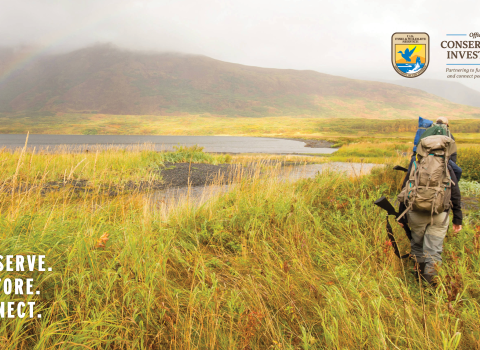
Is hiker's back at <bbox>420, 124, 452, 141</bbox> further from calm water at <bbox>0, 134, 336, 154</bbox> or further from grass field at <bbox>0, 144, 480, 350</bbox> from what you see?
calm water at <bbox>0, 134, 336, 154</bbox>

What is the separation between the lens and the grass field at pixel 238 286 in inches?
74.0

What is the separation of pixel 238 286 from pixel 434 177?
2.23 meters

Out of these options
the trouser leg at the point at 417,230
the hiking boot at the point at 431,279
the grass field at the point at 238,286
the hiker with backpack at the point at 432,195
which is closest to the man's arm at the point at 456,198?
the hiker with backpack at the point at 432,195

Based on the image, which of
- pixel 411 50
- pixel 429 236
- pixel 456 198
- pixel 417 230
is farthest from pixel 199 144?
pixel 456 198

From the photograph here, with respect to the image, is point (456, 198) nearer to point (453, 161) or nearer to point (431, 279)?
point (453, 161)

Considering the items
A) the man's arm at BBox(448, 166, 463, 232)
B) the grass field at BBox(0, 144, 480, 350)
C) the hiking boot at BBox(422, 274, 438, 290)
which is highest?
the man's arm at BBox(448, 166, 463, 232)

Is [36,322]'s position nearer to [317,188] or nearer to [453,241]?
[453,241]

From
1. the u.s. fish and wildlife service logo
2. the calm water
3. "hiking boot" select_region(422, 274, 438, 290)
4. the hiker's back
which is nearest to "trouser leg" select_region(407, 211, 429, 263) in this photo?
"hiking boot" select_region(422, 274, 438, 290)

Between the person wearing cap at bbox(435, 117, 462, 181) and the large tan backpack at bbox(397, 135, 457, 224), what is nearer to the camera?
the large tan backpack at bbox(397, 135, 457, 224)

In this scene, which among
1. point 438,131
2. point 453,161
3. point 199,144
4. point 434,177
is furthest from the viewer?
point 199,144

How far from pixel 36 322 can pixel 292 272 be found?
2.27m

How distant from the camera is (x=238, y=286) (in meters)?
2.78

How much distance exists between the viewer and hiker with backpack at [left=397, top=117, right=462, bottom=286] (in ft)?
→ 8.97

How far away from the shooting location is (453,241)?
3.72 meters
